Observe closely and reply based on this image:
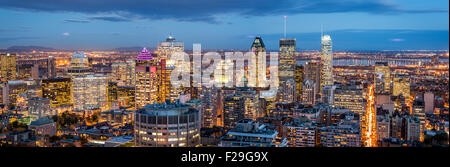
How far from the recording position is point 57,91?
19.1 metres

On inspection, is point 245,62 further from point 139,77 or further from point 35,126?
point 35,126

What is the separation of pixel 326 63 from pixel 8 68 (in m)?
17.3

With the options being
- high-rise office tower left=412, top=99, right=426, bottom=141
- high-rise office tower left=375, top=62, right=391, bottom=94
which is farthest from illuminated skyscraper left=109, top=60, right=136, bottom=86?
high-rise office tower left=412, top=99, right=426, bottom=141

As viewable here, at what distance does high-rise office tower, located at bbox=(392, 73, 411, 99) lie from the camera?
45.8 ft

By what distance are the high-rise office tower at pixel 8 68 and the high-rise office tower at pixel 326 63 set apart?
15.2 metres

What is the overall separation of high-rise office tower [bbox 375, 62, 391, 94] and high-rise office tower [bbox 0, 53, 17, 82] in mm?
14711

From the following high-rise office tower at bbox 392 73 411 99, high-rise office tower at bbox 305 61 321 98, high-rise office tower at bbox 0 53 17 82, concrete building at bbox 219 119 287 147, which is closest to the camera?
concrete building at bbox 219 119 287 147

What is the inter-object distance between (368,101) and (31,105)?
1314 centimetres

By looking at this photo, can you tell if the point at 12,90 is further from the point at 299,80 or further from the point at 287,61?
the point at 287,61

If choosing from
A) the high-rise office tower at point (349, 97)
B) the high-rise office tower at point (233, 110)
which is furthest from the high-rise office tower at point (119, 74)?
the high-rise office tower at point (349, 97)

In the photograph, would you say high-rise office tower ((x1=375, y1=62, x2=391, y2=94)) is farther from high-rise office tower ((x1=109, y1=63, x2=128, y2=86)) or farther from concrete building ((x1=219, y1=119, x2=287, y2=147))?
high-rise office tower ((x1=109, y1=63, x2=128, y2=86))
